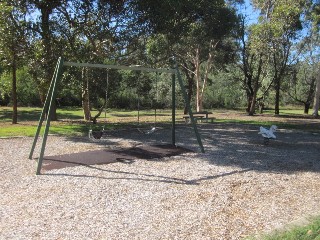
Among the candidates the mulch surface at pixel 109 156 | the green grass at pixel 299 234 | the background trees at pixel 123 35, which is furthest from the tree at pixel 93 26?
the green grass at pixel 299 234

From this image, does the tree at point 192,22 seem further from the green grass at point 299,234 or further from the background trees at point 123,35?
the green grass at point 299,234

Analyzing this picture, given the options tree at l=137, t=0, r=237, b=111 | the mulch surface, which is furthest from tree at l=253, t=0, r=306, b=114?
the mulch surface

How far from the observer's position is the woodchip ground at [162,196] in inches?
159

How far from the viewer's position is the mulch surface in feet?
24.0

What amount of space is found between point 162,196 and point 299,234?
2126 millimetres

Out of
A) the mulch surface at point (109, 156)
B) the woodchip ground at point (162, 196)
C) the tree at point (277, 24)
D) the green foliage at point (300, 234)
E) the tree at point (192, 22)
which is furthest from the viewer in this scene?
the tree at point (277, 24)

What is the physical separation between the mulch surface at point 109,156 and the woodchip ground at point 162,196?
12.0 inches

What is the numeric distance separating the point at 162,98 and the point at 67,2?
58.2 feet

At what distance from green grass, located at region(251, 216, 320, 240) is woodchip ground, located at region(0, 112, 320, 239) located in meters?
0.22

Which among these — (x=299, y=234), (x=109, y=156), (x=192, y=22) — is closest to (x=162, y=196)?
(x=299, y=234)

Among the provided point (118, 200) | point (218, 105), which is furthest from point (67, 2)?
point (218, 105)

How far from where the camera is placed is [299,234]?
3.80m

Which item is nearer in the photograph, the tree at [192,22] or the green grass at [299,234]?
the green grass at [299,234]

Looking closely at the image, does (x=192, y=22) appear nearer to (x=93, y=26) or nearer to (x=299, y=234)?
(x=93, y=26)
